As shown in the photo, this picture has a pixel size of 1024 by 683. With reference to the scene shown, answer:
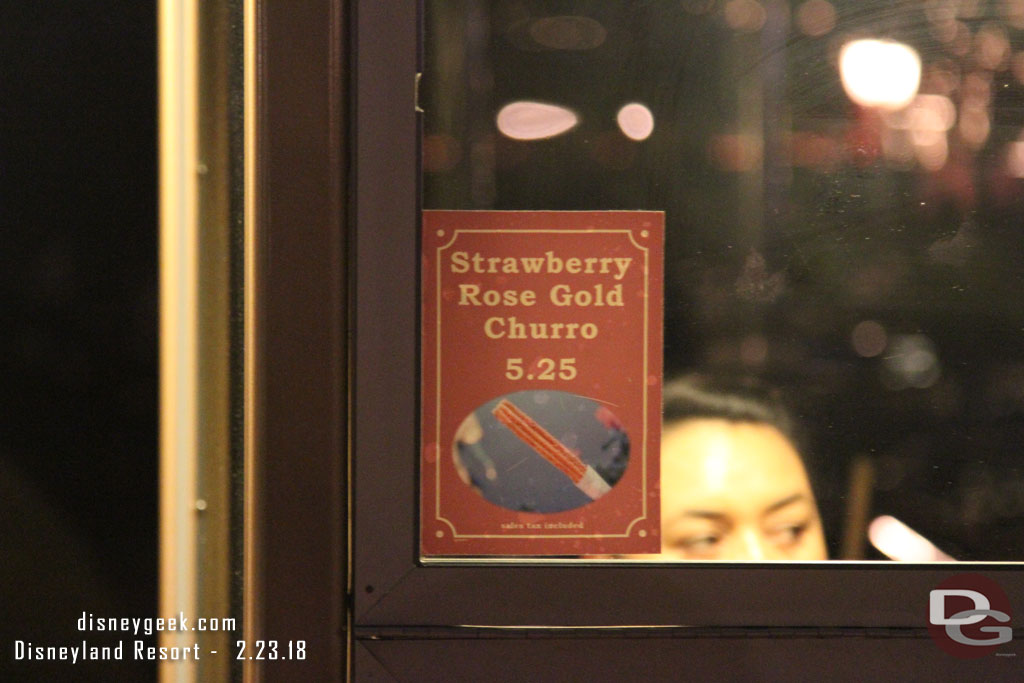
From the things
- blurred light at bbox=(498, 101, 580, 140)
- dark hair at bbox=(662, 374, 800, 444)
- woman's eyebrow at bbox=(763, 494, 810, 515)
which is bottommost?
woman's eyebrow at bbox=(763, 494, 810, 515)

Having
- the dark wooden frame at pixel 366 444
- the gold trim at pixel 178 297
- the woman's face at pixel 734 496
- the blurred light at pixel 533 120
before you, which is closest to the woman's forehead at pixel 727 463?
the woman's face at pixel 734 496

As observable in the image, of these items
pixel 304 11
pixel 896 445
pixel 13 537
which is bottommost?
pixel 13 537

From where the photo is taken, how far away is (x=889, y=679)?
1.25 meters

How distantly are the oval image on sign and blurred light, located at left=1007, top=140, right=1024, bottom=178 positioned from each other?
64cm

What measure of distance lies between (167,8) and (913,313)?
1.08 meters

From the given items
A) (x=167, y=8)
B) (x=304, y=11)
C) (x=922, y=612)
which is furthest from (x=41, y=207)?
(x=922, y=612)

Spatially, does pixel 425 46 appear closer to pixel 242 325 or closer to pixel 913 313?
pixel 242 325

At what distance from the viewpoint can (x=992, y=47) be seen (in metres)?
1.29

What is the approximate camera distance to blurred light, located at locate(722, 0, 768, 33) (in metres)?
1.29

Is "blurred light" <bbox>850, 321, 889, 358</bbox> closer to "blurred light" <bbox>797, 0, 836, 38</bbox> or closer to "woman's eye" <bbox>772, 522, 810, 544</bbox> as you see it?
"woman's eye" <bbox>772, 522, 810, 544</bbox>

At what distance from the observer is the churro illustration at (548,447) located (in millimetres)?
1280

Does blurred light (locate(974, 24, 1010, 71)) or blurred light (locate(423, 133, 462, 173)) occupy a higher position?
blurred light (locate(974, 24, 1010, 71))

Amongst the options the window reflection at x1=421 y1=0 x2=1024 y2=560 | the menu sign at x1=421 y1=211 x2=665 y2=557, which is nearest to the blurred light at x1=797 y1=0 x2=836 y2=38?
the window reflection at x1=421 y1=0 x2=1024 y2=560

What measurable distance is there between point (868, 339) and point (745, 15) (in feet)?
1.55
